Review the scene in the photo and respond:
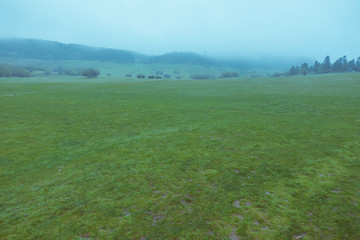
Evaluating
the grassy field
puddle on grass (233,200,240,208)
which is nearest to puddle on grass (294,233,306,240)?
the grassy field

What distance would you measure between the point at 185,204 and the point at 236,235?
2.34m

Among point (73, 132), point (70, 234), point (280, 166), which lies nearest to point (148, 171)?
point (70, 234)

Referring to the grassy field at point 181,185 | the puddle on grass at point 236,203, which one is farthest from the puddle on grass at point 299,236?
the puddle on grass at point 236,203

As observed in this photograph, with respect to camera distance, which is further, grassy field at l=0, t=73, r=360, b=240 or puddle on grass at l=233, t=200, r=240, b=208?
puddle on grass at l=233, t=200, r=240, b=208

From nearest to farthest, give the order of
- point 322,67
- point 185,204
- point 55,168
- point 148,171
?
1. point 185,204
2. point 148,171
3. point 55,168
4. point 322,67

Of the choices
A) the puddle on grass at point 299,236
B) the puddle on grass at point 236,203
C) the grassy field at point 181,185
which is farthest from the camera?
the puddle on grass at point 236,203

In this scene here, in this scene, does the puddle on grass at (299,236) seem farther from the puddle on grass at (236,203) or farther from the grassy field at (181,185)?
the puddle on grass at (236,203)

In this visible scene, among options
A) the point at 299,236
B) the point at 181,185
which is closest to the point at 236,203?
the point at 299,236

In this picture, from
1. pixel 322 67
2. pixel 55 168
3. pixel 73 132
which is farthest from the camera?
pixel 322 67

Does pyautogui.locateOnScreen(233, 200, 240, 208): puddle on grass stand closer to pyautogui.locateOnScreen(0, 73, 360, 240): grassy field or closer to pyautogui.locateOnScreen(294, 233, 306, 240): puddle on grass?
pyautogui.locateOnScreen(0, 73, 360, 240): grassy field

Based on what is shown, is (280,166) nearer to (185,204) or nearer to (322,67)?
(185,204)

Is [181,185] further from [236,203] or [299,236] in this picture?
[299,236]

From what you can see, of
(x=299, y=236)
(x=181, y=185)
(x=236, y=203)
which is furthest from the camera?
(x=181, y=185)

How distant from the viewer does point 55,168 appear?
1200cm
